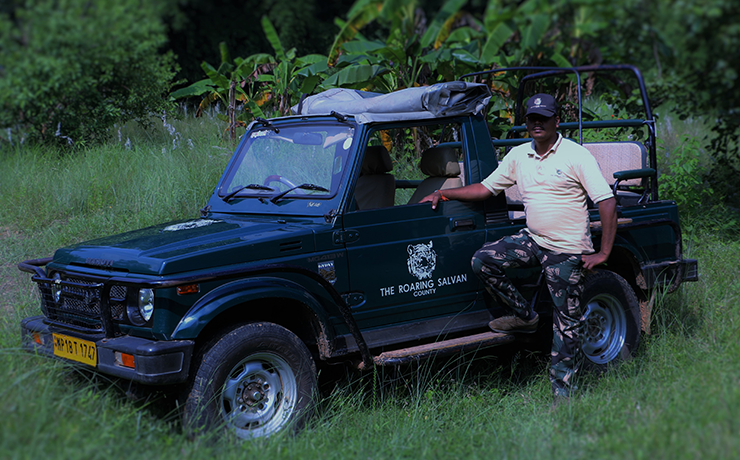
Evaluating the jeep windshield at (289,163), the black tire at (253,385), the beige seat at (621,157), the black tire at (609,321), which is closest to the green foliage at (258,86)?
the jeep windshield at (289,163)

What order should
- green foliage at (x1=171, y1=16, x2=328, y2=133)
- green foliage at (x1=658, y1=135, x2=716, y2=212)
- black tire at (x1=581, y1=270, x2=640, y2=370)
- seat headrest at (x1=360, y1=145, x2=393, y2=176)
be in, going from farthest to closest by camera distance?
1. green foliage at (x1=171, y1=16, x2=328, y2=133)
2. green foliage at (x1=658, y1=135, x2=716, y2=212)
3. black tire at (x1=581, y1=270, x2=640, y2=370)
4. seat headrest at (x1=360, y1=145, x2=393, y2=176)

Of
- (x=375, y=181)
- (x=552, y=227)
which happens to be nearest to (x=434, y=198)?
(x=375, y=181)

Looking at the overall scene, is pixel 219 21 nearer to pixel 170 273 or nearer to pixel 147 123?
pixel 170 273

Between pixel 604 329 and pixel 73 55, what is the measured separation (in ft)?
13.8

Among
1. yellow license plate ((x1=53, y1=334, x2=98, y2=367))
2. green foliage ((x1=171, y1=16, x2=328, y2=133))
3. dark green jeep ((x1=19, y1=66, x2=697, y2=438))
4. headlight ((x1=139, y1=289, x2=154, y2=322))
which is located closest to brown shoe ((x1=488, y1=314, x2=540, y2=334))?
dark green jeep ((x1=19, y1=66, x2=697, y2=438))

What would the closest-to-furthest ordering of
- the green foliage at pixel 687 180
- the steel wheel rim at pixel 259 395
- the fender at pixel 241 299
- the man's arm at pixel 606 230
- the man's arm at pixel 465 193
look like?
the fender at pixel 241 299 → the steel wheel rim at pixel 259 395 → the man's arm at pixel 606 230 → the man's arm at pixel 465 193 → the green foliage at pixel 687 180

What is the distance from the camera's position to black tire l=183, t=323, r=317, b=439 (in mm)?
3818

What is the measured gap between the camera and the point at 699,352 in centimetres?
504

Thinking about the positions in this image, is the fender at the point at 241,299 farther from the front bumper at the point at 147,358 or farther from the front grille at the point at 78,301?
the front grille at the point at 78,301

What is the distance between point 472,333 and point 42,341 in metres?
2.83

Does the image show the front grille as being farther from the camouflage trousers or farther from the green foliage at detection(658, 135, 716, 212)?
the green foliage at detection(658, 135, 716, 212)

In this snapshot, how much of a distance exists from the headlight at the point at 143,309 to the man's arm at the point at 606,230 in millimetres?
2776

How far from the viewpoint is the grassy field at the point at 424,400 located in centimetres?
342

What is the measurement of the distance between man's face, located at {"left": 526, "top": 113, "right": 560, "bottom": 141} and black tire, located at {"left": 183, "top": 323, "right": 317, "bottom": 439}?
2.07m
